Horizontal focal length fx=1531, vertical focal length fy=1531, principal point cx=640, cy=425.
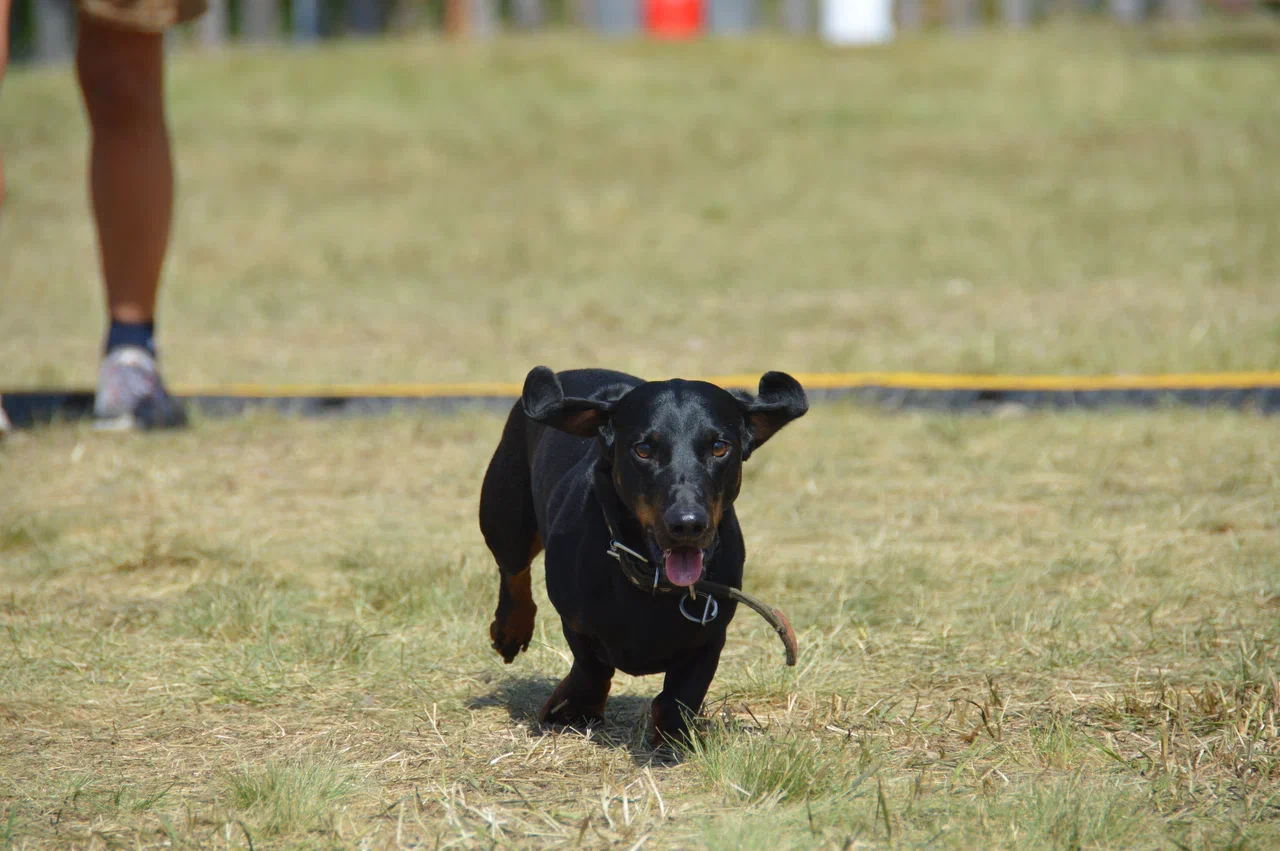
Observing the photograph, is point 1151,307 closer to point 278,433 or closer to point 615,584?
point 278,433

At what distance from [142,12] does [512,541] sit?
287 cm

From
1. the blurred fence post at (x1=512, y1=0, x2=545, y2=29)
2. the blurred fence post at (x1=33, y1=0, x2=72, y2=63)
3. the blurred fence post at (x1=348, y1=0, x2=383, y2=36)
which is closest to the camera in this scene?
the blurred fence post at (x1=33, y1=0, x2=72, y2=63)

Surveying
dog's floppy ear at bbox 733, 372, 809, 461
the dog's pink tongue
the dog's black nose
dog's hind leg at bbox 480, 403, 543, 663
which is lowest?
dog's hind leg at bbox 480, 403, 543, 663

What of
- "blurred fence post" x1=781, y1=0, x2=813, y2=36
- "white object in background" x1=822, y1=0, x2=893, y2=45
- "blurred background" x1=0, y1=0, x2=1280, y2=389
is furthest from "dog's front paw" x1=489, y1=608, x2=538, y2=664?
"blurred fence post" x1=781, y1=0, x2=813, y2=36

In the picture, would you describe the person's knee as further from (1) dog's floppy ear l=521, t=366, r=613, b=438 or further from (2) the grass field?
(1) dog's floppy ear l=521, t=366, r=613, b=438

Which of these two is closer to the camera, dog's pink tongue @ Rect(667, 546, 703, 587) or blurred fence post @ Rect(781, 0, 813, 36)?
dog's pink tongue @ Rect(667, 546, 703, 587)

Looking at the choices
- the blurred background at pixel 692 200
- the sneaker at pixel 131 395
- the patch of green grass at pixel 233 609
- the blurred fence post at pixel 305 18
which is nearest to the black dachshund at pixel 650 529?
the patch of green grass at pixel 233 609

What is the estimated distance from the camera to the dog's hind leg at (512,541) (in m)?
3.48

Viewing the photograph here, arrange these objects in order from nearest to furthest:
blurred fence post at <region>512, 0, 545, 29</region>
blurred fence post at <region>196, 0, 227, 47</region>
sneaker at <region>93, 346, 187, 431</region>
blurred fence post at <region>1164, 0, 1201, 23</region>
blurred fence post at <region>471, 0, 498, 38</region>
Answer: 1. sneaker at <region>93, 346, 187, 431</region>
2. blurred fence post at <region>196, 0, 227, 47</region>
3. blurred fence post at <region>1164, 0, 1201, 23</region>
4. blurred fence post at <region>471, 0, 498, 38</region>
5. blurred fence post at <region>512, 0, 545, 29</region>

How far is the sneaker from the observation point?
229 inches

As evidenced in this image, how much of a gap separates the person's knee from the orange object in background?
1388 cm

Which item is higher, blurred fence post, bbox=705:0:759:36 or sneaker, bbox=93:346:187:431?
blurred fence post, bbox=705:0:759:36

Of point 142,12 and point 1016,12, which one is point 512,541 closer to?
point 142,12

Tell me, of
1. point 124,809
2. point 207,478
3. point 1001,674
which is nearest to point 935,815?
point 1001,674
